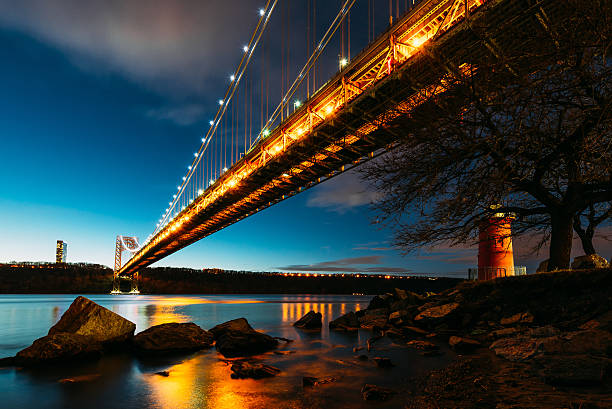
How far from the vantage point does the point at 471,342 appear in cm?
782

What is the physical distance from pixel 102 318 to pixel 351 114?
1138cm

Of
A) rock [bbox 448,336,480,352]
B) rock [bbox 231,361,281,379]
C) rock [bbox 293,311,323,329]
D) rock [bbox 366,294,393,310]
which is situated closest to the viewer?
rock [bbox 231,361,281,379]

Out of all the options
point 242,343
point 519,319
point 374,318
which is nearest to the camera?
point 519,319

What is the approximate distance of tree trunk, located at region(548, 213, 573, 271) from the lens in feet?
26.0

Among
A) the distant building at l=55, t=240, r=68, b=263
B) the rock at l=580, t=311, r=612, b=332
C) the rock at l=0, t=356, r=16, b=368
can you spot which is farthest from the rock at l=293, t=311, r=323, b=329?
the distant building at l=55, t=240, r=68, b=263

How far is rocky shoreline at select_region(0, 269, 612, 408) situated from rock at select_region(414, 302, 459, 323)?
31mm

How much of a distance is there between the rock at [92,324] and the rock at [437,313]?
8.13 meters

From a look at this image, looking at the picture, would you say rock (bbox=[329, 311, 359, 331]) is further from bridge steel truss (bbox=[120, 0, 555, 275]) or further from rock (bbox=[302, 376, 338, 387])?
rock (bbox=[302, 376, 338, 387])

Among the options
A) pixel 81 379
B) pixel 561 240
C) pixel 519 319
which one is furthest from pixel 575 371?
pixel 81 379

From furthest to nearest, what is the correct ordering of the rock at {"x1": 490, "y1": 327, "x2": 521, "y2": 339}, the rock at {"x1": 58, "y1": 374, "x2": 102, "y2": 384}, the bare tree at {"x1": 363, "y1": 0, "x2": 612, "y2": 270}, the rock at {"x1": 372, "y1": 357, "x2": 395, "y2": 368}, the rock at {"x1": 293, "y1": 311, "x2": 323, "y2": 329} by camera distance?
1. the rock at {"x1": 293, "y1": 311, "x2": 323, "y2": 329}
2. the rock at {"x1": 490, "y1": 327, "x2": 521, "y2": 339}
3. the rock at {"x1": 372, "y1": 357, "x2": 395, "y2": 368}
4. the rock at {"x1": 58, "y1": 374, "x2": 102, "y2": 384}
5. the bare tree at {"x1": 363, "y1": 0, "x2": 612, "y2": 270}

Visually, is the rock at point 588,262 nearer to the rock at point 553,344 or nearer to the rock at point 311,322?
the rock at point 553,344

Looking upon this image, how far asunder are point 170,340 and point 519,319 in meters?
8.64

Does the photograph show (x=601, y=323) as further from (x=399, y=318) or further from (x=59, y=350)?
(x=59, y=350)

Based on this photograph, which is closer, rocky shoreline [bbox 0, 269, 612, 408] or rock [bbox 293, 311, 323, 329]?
rocky shoreline [bbox 0, 269, 612, 408]
